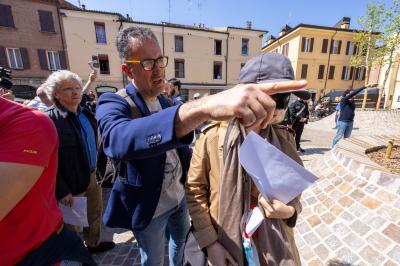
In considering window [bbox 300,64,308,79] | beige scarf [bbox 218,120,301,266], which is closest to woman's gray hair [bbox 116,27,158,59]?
beige scarf [bbox 218,120,301,266]

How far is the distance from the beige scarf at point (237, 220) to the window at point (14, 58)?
2424 cm

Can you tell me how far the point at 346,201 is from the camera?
8.46 feet

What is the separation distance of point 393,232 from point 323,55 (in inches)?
1209

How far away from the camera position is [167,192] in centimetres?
175

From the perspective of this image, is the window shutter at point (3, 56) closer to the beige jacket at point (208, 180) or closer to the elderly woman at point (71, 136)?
the elderly woman at point (71, 136)

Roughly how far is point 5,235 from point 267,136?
1497 millimetres

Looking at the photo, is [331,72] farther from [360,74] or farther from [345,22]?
[345,22]

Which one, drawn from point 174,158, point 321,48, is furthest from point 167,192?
point 321,48

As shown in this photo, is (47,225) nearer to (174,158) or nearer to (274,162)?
(174,158)

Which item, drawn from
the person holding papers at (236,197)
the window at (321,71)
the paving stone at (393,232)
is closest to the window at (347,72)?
the window at (321,71)

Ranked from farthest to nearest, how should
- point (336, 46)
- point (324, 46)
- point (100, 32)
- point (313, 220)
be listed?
point (336, 46) → point (324, 46) → point (100, 32) → point (313, 220)

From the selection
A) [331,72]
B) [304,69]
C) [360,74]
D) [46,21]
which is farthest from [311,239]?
[360,74]

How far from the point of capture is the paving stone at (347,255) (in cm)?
219

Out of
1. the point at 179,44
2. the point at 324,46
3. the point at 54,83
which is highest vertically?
the point at 324,46
